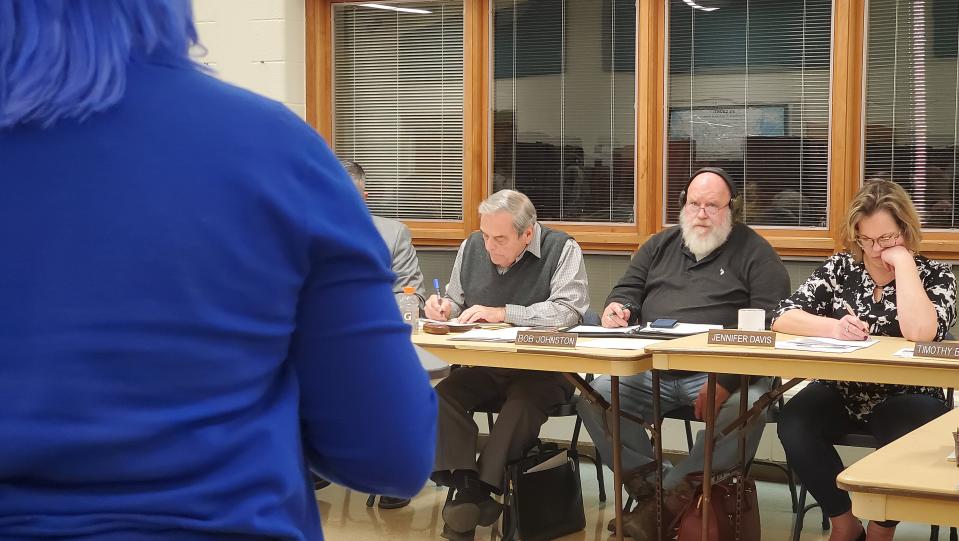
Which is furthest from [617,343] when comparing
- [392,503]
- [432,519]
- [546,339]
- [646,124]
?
[646,124]

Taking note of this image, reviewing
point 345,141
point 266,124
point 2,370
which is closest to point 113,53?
point 266,124

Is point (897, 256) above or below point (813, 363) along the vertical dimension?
above

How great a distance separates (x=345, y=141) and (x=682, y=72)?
6.22ft

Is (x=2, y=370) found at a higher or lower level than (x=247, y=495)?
higher

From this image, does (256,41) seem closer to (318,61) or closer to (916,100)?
(318,61)

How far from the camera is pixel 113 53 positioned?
2.58ft

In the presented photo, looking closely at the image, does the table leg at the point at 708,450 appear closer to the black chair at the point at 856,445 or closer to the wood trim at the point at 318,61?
the black chair at the point at 856,445

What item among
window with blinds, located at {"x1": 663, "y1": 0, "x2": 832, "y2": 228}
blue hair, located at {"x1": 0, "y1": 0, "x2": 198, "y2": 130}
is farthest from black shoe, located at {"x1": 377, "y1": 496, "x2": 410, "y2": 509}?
blue hair, located at {"x1": 0, "y1": 0, "x2": 198, "y2": 130}

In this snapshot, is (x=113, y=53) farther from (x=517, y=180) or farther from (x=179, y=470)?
(x=517, y=180)

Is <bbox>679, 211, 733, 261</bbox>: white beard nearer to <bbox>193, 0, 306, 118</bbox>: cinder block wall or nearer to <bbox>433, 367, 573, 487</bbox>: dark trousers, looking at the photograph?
<bbox>433, 367, 573, 487</bbox>: dark trousers

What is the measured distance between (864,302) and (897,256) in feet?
0.72

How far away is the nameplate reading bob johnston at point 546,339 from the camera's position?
137 inches

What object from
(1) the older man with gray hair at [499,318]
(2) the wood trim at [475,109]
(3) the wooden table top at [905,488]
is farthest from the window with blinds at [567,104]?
(3) the wooden table top at [905,488]

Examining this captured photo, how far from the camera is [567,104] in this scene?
5.48 meters
